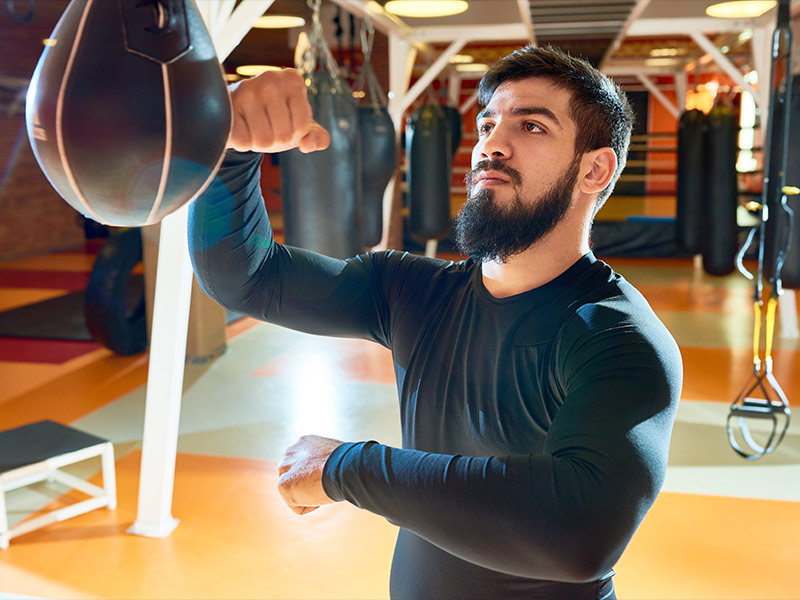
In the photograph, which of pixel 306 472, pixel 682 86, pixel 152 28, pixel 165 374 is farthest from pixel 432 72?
pixel 152 28

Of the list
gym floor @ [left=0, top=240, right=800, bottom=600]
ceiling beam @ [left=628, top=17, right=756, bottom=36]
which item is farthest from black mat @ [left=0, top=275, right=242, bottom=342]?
ceiling beam @ [left=628, top=17, right=756, bottom=36]

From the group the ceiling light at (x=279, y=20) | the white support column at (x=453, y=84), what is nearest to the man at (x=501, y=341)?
the ceiling light at (x=279, y=20)

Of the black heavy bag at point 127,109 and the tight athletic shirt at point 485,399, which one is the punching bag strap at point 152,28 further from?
the tight athletic shirt at point 485,399

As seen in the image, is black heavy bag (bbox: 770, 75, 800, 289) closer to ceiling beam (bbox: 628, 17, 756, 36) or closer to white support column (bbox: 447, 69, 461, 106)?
ceiling beam (bbox: 628, 17, 756, 36)

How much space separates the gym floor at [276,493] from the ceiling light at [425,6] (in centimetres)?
246

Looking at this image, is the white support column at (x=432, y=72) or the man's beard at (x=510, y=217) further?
the white support column at (x=432, y=72)

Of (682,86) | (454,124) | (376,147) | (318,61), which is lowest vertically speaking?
(376,147)

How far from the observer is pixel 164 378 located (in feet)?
10.3

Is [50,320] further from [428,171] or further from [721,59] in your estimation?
[721,59]

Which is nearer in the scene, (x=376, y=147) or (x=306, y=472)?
(x=306, y=472)

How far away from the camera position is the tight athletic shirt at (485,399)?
0.91 metres

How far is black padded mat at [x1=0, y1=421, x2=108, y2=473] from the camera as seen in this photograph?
3.14 m

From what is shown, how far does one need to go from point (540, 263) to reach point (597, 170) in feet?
0.68

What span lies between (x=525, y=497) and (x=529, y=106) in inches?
28.5
